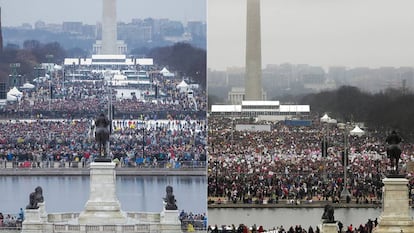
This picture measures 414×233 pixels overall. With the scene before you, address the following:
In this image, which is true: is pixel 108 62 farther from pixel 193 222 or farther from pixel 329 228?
pixel 329 228

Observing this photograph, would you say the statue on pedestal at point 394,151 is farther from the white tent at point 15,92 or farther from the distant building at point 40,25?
the distant building at point 40,25

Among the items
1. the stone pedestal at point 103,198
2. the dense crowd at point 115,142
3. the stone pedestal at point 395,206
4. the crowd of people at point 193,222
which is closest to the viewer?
the stone pedestal at point 395,206

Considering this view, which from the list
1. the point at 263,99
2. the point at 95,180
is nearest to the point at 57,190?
the point at 95,180

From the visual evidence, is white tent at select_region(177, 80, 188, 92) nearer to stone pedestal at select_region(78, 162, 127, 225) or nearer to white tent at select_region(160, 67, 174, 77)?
white tent at select_region(160, 67, 174, 77)

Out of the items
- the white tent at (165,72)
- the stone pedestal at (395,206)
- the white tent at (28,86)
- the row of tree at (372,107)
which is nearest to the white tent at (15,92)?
the white tent at (28,86)

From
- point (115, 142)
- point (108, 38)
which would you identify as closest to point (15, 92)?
point (108, 38)

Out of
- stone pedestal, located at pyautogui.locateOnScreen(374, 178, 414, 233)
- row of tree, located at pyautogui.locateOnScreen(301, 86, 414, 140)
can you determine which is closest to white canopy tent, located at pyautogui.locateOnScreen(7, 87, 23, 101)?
row of tree, located at pyautogui.locateOnScreen(301, 86, 414, 140)
